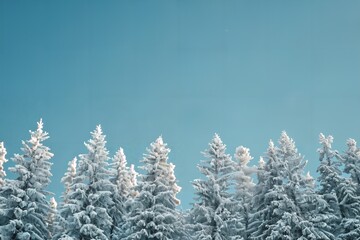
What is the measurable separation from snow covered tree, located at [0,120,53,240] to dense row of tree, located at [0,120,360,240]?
Answer: 0.09 m

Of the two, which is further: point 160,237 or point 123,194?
point 123,194

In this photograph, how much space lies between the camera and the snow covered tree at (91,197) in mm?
32906

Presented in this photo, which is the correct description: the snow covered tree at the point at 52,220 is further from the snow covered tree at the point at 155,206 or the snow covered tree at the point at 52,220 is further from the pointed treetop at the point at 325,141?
the pointed treetop at the point at 325,141

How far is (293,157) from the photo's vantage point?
117 feet

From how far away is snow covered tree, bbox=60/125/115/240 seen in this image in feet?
108

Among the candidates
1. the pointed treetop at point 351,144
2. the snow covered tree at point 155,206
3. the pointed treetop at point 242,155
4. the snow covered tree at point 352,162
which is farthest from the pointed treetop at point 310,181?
the snow covered tree at point 155,206

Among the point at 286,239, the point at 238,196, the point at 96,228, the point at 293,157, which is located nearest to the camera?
the point at 286,239

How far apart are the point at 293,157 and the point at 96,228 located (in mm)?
19295

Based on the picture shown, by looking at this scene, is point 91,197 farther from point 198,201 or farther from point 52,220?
point 52,220

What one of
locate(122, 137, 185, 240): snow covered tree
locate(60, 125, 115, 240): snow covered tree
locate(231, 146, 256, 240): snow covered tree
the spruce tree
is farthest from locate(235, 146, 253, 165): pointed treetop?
the spruce tree

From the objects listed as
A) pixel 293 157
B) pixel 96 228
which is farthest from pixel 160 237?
pixel 293 157

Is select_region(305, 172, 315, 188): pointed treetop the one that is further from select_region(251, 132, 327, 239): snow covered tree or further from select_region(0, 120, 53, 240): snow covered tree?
select_region(0, 120, 53, 240): snow covered tree

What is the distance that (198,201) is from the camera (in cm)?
3588

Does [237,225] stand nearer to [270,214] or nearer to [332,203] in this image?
[270,214]
